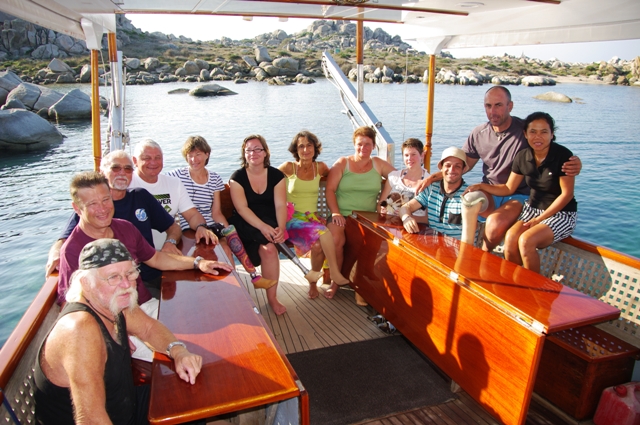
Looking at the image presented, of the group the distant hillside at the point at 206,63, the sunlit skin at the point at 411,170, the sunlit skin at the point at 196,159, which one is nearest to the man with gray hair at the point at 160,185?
the sunlit skin at the point at 196,159

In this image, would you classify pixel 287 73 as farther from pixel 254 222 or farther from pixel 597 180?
pixel 254 222

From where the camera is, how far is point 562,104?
2925cm

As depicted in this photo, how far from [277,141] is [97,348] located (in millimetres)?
16230

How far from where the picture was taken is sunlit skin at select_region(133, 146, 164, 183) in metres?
3.09

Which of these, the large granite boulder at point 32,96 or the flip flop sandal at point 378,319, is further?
the large granite boulder at point 32,96

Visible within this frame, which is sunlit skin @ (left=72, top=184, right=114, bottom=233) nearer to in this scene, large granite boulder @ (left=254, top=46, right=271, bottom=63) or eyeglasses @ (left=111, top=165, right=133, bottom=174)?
eyeglasses @ (left=111, top=165, right=133, bottom=174)

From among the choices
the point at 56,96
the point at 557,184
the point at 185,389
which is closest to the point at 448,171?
the point at 557,184

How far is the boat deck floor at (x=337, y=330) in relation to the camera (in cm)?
237

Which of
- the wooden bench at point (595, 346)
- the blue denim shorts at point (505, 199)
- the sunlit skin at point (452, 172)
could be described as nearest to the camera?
the wooden bench at point (595, 346)

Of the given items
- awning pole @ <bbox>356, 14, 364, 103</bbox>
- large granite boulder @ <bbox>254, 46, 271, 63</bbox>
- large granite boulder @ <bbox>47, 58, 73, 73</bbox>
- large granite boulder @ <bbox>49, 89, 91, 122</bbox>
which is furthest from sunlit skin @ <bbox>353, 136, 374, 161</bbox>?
large granite boulder @ <bbox>254, 46, 271, 63</bbox>

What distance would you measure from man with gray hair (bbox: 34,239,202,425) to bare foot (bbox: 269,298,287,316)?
5.63 feet

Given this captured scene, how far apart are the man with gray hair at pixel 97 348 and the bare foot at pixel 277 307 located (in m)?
1.71

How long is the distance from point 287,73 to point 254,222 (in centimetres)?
4230

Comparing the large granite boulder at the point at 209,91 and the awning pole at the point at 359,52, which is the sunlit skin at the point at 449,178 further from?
the large granite boulder at the point at 209,91
